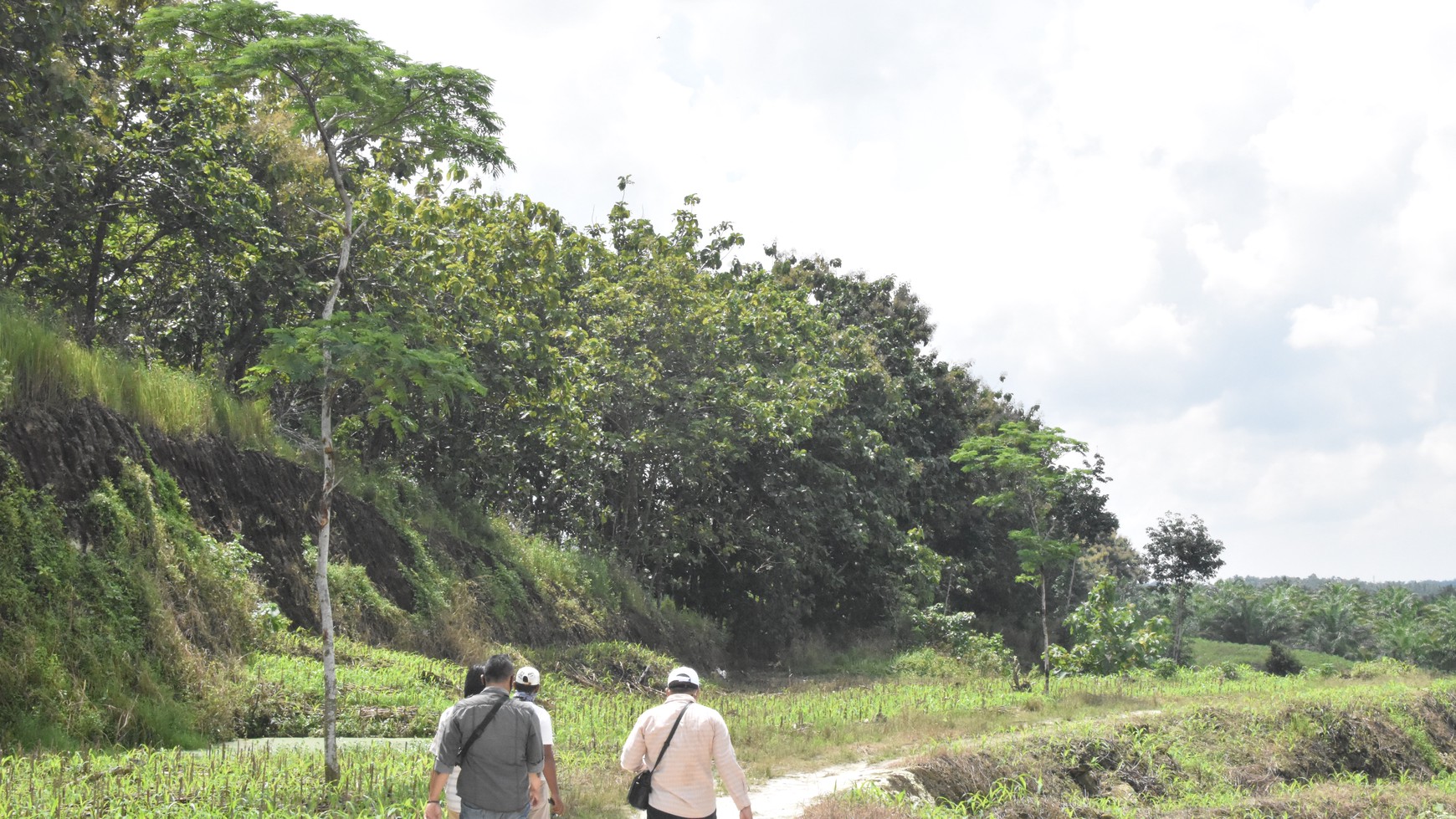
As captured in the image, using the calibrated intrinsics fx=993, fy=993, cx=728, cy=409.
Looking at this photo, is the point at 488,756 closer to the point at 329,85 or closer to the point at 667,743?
the point at 667,743

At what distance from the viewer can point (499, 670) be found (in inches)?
219

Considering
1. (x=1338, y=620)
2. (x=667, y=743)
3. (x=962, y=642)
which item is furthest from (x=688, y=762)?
(x=1338, y=620)

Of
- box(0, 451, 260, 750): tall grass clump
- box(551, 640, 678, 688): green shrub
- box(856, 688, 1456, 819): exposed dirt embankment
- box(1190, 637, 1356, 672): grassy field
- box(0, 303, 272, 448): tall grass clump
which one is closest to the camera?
box(0, 451, 260, 750): tall grass clump

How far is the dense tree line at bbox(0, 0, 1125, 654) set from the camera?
10.7 meters

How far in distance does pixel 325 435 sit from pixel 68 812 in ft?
9.93

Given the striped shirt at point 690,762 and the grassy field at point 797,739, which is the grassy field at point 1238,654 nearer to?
the grassy field at point 797,739

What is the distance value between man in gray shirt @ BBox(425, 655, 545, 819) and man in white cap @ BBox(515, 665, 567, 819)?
164mm

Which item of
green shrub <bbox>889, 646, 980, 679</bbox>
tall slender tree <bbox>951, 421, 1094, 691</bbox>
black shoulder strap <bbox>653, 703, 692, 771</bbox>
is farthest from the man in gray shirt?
green shrub <bbox>889, 646, 980, 679</bbox>

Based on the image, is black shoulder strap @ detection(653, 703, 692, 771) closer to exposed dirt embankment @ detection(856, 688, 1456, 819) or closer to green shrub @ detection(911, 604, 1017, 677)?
exposed dirt embankment @ detection(856, 688, 1456, 819)

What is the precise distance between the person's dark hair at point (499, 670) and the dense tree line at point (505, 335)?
272 cm

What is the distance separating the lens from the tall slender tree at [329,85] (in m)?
7.72

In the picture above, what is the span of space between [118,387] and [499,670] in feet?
28.3

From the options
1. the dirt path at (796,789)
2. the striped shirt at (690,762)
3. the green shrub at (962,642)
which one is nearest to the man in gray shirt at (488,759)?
the striped shirt at (690,762)

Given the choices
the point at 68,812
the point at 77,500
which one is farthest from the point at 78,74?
the point at 68,812
